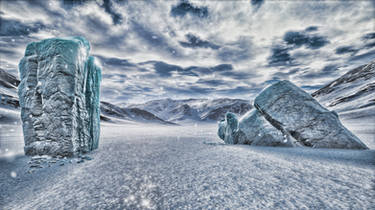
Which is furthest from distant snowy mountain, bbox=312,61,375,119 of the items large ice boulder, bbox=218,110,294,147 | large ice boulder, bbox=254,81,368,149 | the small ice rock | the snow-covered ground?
the small ice rock

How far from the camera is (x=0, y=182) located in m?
2.67

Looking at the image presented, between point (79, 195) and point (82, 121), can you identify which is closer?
point (79, 195)

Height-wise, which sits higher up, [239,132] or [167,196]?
[239,132]

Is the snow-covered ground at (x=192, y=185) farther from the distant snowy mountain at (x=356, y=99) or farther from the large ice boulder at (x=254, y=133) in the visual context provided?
the distant snowy mountain at (x=356, y=99)

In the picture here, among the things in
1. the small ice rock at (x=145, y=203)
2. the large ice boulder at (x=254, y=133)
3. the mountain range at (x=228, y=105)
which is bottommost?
the small ice rock at (x=145, y=203)

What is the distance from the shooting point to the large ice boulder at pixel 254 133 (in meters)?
6.29

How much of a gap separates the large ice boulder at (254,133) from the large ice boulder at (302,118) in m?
0.31

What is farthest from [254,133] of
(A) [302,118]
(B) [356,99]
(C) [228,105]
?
(C) [228,105]

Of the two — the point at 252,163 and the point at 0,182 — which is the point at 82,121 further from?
the point at 252,163

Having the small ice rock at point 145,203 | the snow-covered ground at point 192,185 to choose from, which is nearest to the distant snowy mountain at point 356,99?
the snow-covered ground at point 192,185

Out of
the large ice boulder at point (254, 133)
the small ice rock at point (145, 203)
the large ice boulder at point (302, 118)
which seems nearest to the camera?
the small ice rock at point (145, 203)

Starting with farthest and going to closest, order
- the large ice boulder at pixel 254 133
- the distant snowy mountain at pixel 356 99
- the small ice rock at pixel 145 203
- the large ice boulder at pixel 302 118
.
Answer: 1. the distant snowy mountain at pixel 356 99
2. the large ice boulder at pixel 254 133
3. the large ice boulder at pixel 302 118
4. the small ice rock at pixel 145 203

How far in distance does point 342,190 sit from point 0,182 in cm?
575

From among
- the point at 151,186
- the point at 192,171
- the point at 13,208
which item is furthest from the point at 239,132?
the point at 13,208
